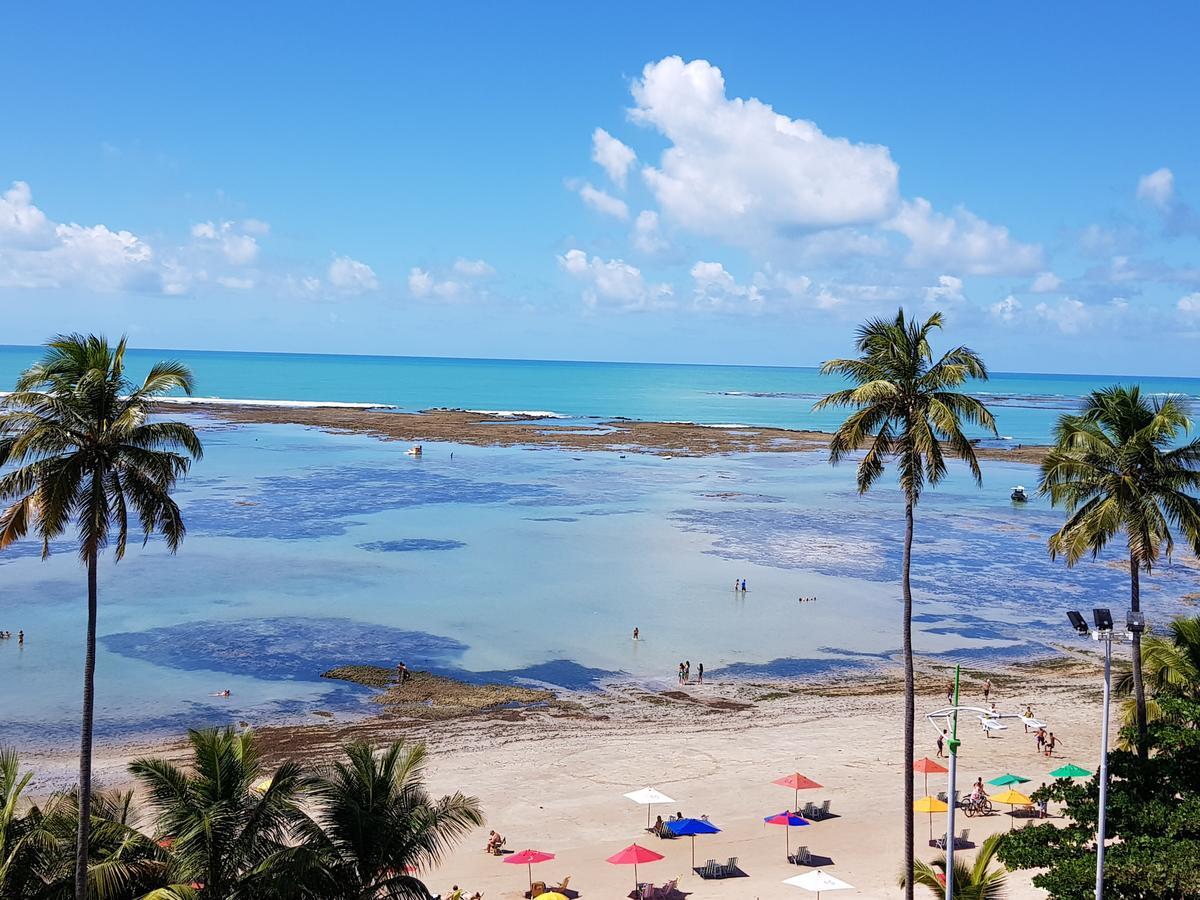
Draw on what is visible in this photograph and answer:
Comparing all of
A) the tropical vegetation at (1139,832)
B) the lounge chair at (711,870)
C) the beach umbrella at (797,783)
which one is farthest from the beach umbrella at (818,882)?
the tropical vegetation at (1139,832)

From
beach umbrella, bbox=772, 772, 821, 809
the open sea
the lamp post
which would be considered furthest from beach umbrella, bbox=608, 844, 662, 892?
the open sea

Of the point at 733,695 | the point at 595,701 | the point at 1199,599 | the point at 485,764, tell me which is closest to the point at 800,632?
the point at 733,695

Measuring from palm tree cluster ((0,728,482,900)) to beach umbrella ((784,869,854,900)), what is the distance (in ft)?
34.1

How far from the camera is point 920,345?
792 inches

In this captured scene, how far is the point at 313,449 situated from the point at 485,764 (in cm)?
9410

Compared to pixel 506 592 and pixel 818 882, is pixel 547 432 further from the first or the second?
pixel 818 882

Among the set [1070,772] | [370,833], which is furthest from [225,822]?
[1070,772]

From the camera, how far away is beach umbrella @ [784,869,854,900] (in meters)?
22.5

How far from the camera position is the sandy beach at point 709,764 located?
25438 millimetres

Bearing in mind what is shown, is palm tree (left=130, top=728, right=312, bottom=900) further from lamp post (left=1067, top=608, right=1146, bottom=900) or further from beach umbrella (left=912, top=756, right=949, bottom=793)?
beach umbrella (left=912, top=756, right=949, bottom=793)

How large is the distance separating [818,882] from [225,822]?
14.1 m

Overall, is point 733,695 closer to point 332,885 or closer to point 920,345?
point 920,345

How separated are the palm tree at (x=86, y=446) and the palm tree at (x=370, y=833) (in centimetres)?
385

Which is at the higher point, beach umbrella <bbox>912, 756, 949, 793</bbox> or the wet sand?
the wet sand
